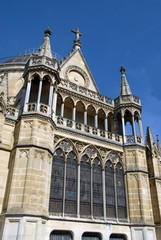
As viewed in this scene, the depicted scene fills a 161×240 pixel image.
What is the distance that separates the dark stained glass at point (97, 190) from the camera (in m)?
14.3

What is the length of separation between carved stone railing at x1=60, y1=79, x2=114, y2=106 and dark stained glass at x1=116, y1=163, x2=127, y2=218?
18.9 ft

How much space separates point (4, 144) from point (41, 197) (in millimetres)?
3799

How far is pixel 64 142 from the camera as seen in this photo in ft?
49.3

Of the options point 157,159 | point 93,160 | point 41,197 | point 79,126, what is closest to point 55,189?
point 41,197

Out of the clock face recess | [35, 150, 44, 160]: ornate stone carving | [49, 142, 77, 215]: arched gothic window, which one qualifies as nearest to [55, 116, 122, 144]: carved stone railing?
[49, 142, 77, 215]: arched gothic window

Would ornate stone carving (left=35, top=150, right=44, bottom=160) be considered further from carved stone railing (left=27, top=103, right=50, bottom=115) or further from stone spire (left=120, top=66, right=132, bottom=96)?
stone spire (left=120, top=66, right=132, bottom=96)

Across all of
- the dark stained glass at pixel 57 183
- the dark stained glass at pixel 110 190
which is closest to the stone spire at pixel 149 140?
the dark stained glass at pixel 110 190

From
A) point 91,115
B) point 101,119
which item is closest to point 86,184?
point 91,115

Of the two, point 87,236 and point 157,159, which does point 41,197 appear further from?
point 157,159

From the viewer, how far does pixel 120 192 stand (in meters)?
15.8

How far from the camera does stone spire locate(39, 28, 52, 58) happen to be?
1667 centimetres

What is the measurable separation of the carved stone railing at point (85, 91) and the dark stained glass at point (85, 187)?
18.6 feet

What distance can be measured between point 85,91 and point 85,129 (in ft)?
13.0

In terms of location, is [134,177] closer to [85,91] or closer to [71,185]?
[71,185]
